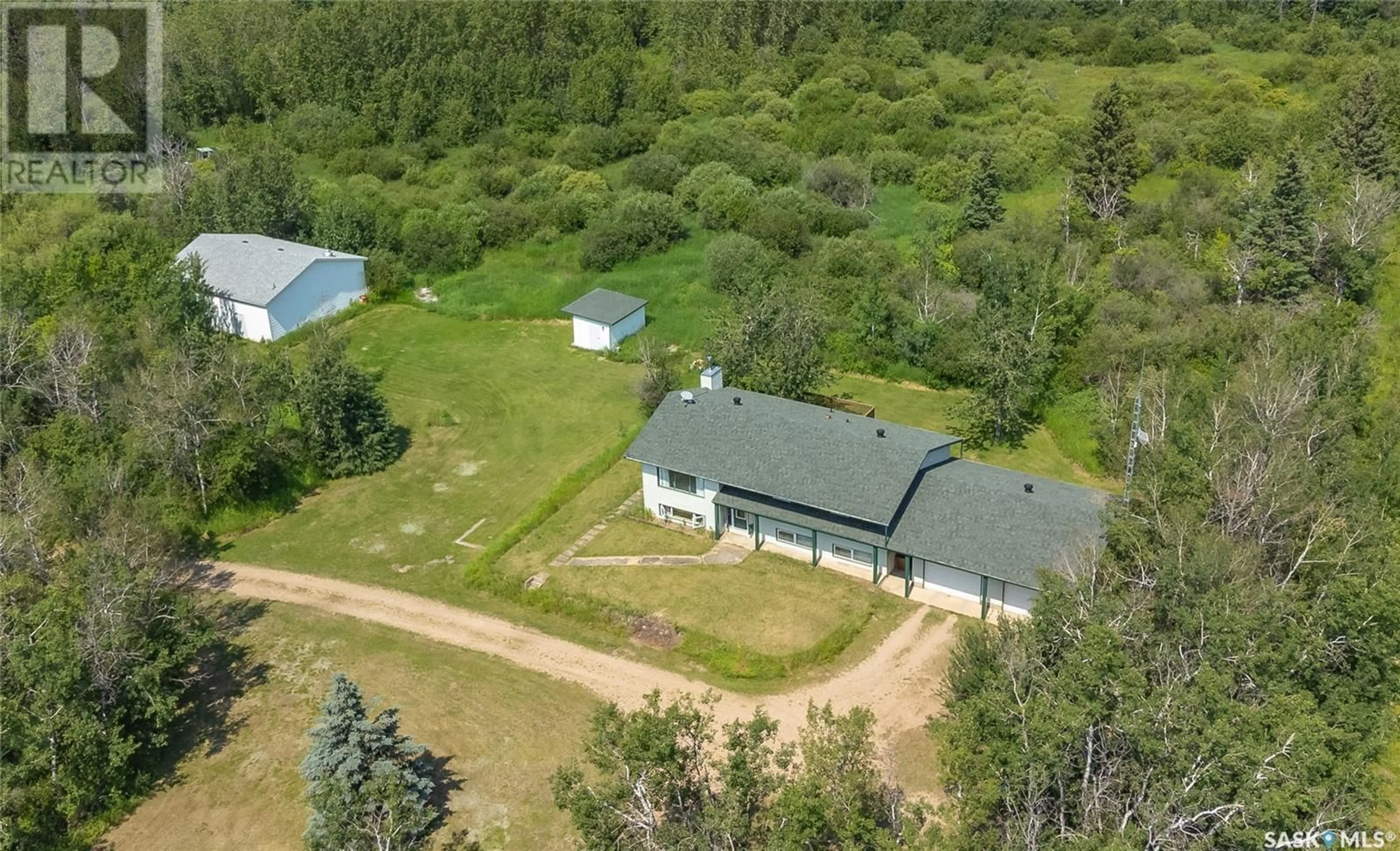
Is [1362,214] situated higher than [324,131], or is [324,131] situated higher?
[1362,214]

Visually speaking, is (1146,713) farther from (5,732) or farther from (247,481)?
(247,481)

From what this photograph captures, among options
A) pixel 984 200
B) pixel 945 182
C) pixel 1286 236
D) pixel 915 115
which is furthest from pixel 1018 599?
pixel 915 115

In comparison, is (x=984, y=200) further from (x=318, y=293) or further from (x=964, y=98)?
(x=318, y=293)

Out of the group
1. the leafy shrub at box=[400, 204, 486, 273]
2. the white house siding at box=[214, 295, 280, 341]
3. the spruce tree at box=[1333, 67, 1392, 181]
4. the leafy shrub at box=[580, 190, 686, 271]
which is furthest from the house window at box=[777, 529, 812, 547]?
the spruce tree at box=[1333, 67, 1392, 181]

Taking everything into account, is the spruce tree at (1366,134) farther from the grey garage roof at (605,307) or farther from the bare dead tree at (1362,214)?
the grey garage roof at (605,307)

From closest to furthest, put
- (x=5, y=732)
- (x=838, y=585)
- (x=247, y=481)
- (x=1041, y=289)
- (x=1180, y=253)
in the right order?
1. (x=5, y=732)
2. (x=838, y=585)
3. (x=247, y=481)
4. (x=1041, y=289)
5. (x=1180, y=253)

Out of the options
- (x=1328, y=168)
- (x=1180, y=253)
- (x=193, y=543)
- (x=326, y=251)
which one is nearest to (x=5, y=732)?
(x=193, y=543)

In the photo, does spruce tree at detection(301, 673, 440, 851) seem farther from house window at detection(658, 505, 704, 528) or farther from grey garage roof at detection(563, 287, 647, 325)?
grey garage roof at detection(563, 287, 647, 325)
